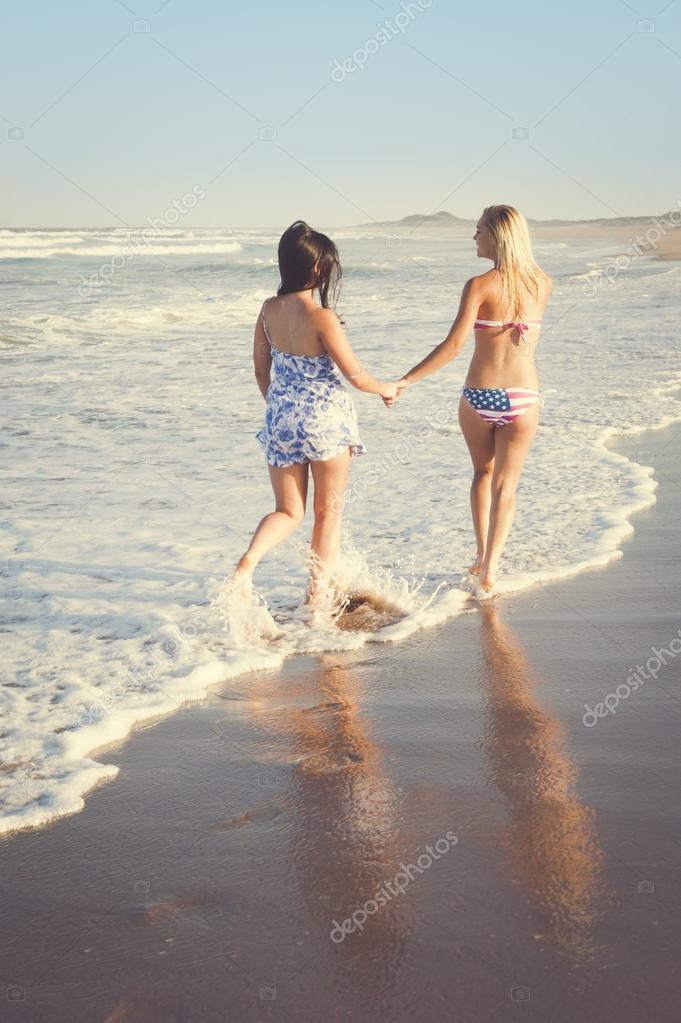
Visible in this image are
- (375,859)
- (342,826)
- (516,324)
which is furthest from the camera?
(516,324)

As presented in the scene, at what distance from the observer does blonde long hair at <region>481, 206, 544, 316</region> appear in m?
4.71

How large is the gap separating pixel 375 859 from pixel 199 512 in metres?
4.13

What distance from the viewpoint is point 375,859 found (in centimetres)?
271

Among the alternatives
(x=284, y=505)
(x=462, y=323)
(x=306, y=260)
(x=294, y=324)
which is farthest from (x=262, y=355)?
(x=462, y=323)

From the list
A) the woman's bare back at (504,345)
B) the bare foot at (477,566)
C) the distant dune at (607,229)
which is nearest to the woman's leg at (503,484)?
the bare foot at (477,566)

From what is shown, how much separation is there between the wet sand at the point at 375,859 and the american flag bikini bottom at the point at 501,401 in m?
1.30

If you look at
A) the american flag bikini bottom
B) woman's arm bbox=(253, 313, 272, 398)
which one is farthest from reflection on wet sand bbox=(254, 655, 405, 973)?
the american flag bikini bottom

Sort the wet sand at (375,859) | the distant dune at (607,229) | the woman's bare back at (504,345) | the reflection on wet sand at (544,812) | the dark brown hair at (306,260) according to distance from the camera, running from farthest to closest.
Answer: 1. the distant dune at (607,229)
2. the woman's bare back at (504,345)
3. the dark brown hair at (306,260)
4. the reflection on wet sand at (544,812)
5. the wet sand at (375,859)

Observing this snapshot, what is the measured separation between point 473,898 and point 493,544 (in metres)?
2.76

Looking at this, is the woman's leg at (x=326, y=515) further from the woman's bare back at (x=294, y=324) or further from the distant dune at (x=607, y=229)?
the distant dune at (x=607, y=229)

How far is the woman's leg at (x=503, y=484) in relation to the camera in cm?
508

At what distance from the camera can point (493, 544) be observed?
5141 millimetres

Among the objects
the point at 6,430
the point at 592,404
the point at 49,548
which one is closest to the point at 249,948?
the point at 49,548

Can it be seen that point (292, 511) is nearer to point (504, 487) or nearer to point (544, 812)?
point (504, 487)
